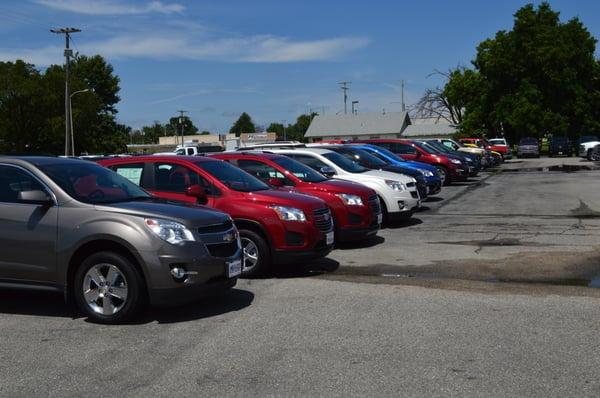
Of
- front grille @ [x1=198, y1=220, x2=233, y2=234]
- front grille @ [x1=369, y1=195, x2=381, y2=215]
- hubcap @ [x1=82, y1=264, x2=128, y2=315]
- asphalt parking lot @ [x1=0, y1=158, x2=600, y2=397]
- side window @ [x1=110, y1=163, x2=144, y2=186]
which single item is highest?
side window @ [x1=110, y1=163, x2=144, y2=186]

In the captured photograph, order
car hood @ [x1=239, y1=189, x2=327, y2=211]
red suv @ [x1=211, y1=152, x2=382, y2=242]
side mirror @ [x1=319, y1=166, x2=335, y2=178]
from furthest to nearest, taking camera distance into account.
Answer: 1. side mirror @ [x1=319, y1=166, x2=335, y2=178]
2. red suv @ [x1=211, y1=152, x2=382, y2=242]
3. car hood @ [x1=239, y1=189, x2=327, y2=211]

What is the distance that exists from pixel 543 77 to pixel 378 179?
48.1 metres

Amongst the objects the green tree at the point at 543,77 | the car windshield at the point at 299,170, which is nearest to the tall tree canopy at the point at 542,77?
the green tree at the point at 543,77

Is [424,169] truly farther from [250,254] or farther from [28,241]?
[28,241]

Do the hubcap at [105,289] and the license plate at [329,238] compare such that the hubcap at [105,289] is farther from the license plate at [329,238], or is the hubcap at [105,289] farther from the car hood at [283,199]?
the license plate at [329,238]

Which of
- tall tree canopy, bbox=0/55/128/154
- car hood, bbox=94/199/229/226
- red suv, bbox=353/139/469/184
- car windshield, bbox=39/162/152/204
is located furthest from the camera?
tall tree canopy, bbox=0/55/128/154

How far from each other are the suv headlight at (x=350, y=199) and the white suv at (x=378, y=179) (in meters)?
2.58

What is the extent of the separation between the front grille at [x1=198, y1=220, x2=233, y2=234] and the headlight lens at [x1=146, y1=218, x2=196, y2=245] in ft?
0.56

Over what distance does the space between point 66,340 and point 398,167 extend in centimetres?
1237

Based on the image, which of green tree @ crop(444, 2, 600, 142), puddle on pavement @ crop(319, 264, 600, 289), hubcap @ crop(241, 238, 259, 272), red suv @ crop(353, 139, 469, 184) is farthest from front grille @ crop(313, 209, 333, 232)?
green tree @ crop(444, 2, 600, 142)

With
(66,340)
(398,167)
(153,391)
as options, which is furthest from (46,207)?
(398,167)

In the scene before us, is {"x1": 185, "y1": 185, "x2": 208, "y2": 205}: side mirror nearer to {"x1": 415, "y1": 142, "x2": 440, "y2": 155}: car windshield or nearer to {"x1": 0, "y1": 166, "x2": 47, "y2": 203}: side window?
{"x1": 0, "y1": 166, "x2": 47, "y2": 203}: side window

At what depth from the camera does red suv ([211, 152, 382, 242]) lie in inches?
427

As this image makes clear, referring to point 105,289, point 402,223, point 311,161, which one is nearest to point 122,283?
point 105,289
